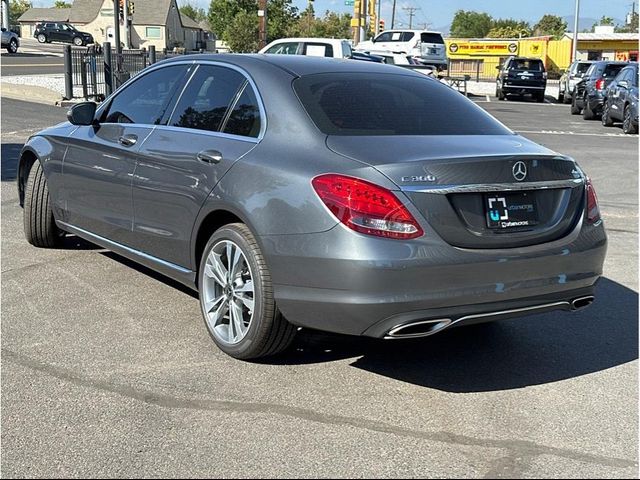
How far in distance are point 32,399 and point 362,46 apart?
3391 centimetres

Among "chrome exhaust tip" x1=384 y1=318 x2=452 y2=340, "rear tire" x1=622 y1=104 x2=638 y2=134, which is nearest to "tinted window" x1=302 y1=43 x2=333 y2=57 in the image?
"rear tire" x1=622 y1=104 x2=638 y2=134

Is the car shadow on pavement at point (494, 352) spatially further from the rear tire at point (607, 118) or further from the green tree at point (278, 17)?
the green tree at point (278, 17)

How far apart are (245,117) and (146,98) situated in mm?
1282

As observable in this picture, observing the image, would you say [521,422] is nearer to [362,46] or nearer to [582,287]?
[582,287]

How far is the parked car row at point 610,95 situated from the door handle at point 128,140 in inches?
628

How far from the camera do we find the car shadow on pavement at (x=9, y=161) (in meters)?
10.7

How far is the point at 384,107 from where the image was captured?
4.67 meters

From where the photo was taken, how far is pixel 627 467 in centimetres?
343

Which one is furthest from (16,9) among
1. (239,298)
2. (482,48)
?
(239,298)

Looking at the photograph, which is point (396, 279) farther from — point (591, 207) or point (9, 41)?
point (9, 41)

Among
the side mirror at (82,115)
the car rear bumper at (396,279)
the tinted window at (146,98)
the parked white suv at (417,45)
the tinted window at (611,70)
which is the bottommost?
the car rear bumper at (396,279)

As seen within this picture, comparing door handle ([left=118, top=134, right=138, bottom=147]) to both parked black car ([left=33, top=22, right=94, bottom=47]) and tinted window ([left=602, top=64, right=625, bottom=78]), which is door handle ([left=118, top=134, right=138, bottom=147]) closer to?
tinted window ([left=602, top=64, right=625, bottom=78])

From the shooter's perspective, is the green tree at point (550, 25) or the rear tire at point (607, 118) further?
the green tree at point (550, 25)

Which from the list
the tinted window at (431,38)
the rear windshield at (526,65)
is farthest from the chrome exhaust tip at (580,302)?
the rear windshield at (526,65)
